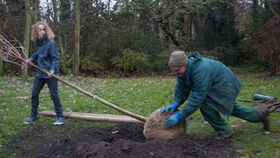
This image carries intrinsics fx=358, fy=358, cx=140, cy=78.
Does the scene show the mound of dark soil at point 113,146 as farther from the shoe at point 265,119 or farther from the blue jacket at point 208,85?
the shoe at point 265,119

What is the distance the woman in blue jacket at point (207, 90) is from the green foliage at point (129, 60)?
1324cm

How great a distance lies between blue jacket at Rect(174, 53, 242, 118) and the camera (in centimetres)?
521

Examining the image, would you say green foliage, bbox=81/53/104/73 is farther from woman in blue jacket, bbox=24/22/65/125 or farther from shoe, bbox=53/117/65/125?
woman in blue jacket, bbox=24/22/65/125

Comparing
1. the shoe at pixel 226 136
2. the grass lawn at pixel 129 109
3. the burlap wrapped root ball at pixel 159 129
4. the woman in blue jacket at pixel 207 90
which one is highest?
the woman in blue jacket at pixel 207 90

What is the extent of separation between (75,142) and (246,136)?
2.77 m

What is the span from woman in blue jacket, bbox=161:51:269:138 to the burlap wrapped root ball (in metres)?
0.11

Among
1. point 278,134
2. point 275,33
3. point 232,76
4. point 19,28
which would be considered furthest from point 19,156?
point 19,28

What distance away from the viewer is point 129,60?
749 inches

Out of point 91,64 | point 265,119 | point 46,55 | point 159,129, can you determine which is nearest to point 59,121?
point 46,55

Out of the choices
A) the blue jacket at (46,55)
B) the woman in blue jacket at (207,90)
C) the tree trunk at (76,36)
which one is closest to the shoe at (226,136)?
the woman in blue jacket at (207,90)

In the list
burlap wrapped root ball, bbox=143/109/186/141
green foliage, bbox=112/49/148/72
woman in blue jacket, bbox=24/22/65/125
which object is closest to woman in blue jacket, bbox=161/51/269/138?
burlap wrapped root ball, bbox=143/109/186/141

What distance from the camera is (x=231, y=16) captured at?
22250mm

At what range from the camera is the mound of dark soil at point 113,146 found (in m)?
4.73

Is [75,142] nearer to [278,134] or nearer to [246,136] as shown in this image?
[246,136]
